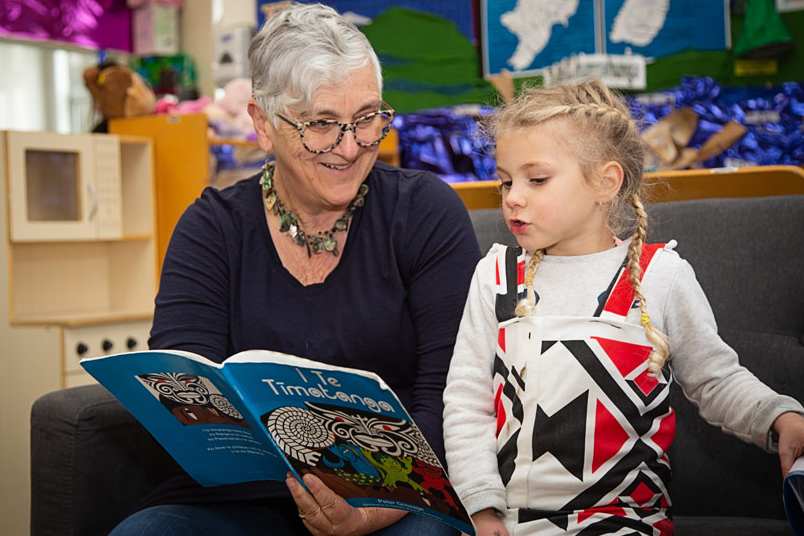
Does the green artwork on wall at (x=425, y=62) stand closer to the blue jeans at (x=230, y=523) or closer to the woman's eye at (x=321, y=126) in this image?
the woman's eye at (x=321, y=126)

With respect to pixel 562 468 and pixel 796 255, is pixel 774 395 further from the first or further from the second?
pixel 796 255

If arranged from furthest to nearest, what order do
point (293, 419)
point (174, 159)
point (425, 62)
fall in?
point (425, 62) < point (174, 159) < point (293, 419)

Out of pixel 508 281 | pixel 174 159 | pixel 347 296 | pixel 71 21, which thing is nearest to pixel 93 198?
pixel 174 159

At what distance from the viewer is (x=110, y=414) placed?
130cm

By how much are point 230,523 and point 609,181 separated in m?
0.71

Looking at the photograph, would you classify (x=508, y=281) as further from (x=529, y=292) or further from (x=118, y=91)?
(x=118, y=91)

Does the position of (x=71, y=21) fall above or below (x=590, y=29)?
above

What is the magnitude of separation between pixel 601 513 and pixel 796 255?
61 centimetres

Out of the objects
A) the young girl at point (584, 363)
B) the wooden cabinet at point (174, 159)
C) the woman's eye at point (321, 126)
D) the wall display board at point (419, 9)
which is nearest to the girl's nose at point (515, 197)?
the young girl at point (584, 363)

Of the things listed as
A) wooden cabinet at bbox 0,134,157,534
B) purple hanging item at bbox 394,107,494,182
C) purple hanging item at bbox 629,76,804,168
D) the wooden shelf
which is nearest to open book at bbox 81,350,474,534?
wooden cabinet at bbox 0,134,157,534

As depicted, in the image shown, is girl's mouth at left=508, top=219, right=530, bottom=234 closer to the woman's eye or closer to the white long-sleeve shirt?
the white long-sleeve shirt

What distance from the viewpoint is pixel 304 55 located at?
49.5 inches

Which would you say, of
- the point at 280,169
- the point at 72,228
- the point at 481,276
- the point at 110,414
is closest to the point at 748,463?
the point at 481,276

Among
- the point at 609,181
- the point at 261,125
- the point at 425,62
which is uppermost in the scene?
the point at 425,62
